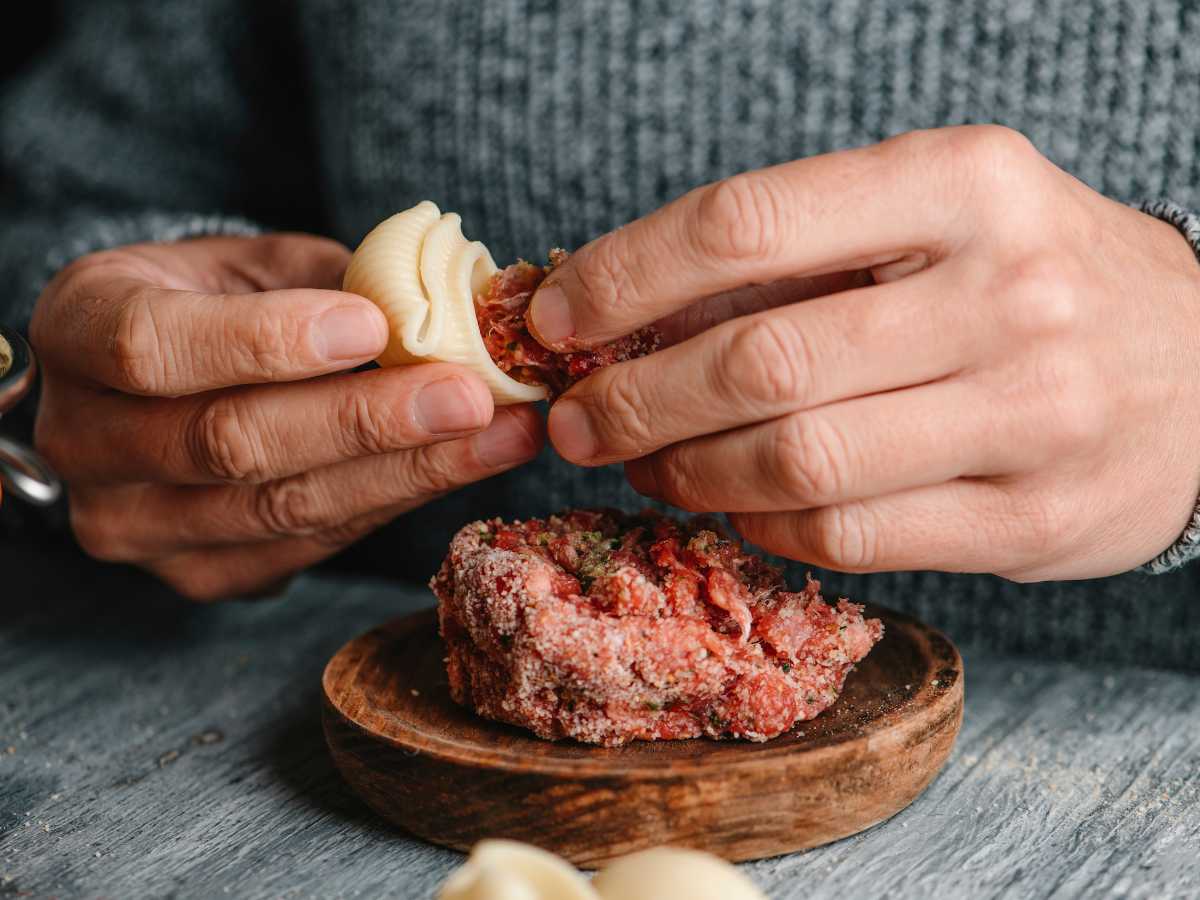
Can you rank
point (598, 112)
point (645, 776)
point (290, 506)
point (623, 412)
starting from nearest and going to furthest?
1. point (645, 776)
2. point (623, 412)
3. point (290, 506)
4. point (598, 112)

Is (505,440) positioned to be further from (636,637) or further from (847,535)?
(847,535)

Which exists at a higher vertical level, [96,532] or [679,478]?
[679,478]

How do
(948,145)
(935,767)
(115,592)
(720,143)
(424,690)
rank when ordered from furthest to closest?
(115,592) → (720,143) → (424,690) → (935,767) → (948,145)

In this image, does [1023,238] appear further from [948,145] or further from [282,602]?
[282,602]

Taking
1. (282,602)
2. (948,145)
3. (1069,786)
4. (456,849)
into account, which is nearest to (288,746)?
(456,849)

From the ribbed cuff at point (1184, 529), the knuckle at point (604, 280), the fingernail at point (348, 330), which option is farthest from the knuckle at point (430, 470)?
the ribbed cuff at point (1184, 529)

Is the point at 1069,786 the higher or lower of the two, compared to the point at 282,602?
higher

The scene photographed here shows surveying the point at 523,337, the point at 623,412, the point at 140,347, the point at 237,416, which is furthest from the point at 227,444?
the point at 623,412
